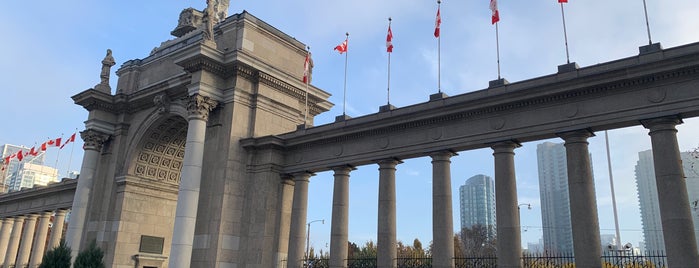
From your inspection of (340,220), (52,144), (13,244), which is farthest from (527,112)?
(13,244)

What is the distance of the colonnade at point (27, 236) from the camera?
48.2 m

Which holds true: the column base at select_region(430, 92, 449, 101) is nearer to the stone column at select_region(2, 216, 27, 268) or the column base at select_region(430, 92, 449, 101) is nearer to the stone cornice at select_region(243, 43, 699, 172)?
the stone cornice at select_region(243, 43, 699, 172)

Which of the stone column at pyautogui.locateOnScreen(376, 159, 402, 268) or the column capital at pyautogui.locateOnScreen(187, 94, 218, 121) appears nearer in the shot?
the stone column at pyautogui.locateOnScreen(376, 159, 402, 268)

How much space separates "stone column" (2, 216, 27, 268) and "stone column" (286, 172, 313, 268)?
140ft

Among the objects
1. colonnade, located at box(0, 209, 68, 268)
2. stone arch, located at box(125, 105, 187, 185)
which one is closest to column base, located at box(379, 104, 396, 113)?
stone arch, located at box(125, 105, 187, 185)

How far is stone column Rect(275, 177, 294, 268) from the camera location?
26203mm

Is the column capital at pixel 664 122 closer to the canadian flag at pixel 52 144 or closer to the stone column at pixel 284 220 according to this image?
the stone column at pixel 284 220

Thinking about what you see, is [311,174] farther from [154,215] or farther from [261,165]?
[154,215]

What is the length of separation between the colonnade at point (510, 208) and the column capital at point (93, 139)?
15411 millimetres

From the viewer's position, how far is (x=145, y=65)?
3491 centimetres

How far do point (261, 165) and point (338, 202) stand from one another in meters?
5.04

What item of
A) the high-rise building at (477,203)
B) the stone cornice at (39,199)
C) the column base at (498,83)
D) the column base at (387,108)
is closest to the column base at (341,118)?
the column base at (387,108)

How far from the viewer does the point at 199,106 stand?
87.7 feet

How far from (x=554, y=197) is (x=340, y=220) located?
6818cm
